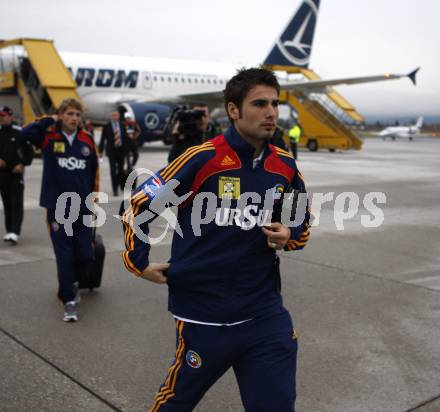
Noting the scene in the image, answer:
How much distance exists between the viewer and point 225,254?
242 centimetres

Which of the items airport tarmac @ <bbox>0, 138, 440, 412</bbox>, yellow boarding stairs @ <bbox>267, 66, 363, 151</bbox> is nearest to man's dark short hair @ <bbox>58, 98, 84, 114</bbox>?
airport tarmac @ <bbox>0, 138, 440, 412</bbox>

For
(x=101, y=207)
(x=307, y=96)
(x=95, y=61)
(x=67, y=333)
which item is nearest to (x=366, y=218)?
(x=101, y=207)

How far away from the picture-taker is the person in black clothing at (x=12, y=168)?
25.1 feet

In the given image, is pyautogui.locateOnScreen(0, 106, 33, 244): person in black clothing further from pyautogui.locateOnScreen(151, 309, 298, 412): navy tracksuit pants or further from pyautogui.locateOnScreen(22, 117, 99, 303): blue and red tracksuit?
pyautogui.locateOnScreen(151, 309, 298, 412): navy tracksuit pants

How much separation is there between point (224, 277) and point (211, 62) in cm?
3018

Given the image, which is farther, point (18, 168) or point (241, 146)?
point (18, 168)

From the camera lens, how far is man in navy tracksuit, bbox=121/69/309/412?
2.40 m

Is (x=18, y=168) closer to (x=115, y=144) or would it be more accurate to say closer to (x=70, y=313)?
(x=70, y=313)

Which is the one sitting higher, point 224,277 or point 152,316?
point 224,277

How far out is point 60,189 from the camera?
5.11 meters

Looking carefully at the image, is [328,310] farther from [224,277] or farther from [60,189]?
[224,277]

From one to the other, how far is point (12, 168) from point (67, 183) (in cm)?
304

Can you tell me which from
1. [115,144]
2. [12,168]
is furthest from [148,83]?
[12,168]

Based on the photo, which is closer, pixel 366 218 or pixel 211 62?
pixel 366 218
